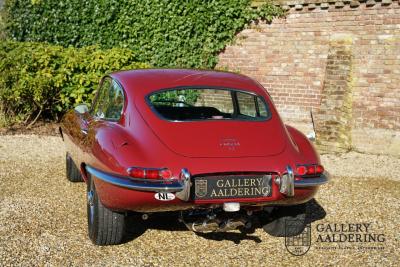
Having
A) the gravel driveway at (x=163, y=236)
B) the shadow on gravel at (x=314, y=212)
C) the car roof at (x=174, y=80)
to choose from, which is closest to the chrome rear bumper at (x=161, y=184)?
the gravel driveway at (x=163, y=236)

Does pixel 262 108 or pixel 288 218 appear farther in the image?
pixel 262 108

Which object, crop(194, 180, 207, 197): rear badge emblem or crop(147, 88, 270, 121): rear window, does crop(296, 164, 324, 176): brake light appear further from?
crop(194, 180, 207, 197): rear badge emblem

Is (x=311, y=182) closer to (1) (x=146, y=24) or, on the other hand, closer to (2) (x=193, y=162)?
(2) (x=193, y=162)

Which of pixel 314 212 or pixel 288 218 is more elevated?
pixel 288 218


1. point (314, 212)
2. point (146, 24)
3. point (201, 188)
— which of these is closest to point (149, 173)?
point (201, 188)

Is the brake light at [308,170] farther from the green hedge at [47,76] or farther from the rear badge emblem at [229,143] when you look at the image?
the green hedge at [47,76]

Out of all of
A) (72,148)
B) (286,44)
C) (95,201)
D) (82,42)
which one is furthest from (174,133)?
(82,42)

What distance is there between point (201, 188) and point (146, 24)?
8743 millimetres

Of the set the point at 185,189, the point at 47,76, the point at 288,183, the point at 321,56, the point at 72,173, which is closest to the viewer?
the point at 185,189

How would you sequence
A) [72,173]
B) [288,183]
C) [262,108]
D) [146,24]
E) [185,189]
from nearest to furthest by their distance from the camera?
1. [185,189]
2. [288,183]
3. [262,108]
4. [72,173]
5. [146,24]

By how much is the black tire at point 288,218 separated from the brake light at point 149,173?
1.37 meters

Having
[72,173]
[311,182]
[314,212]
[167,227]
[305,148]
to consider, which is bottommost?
[72,173]

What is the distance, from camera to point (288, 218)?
510cm

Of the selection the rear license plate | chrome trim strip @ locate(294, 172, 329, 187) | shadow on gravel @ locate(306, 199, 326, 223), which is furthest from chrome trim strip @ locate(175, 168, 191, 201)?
shadow on gravel @ locate(306, 199, 326, 223)
